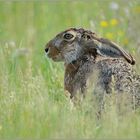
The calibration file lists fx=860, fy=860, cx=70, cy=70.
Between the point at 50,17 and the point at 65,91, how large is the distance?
5989 mm

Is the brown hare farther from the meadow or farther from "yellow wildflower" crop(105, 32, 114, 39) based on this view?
"yellow wildflower" crop(105, 32, 114, 39)

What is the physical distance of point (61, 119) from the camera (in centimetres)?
714

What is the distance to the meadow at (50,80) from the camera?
7.05m

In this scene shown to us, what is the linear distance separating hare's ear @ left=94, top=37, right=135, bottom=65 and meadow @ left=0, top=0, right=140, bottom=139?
576 mm

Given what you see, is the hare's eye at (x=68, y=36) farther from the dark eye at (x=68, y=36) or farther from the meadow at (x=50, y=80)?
the meadow at (x=50, y=80)

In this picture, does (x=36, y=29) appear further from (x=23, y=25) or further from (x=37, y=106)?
(x=37, y=106)

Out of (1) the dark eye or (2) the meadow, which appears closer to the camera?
(2) the meadow

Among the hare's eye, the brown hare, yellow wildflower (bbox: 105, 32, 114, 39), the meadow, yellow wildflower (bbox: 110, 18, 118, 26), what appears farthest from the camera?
yellow wildflower (bbox: 110, 18, 118, 26)

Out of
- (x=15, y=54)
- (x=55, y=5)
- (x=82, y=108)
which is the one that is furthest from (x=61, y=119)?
(x=55, y=5)

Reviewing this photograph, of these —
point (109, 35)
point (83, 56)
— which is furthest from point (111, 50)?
point (109, 35)

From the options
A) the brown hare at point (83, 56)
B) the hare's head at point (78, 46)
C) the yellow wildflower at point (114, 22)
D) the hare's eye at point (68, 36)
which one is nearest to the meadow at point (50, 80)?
the yellow wildflower at point (114, 22)

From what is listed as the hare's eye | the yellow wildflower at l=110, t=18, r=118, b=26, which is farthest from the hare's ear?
the yellow wildflower at l=110, t=18, r=118, b=26

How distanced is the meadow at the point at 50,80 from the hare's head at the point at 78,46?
33cm

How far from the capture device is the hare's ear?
855 cm
